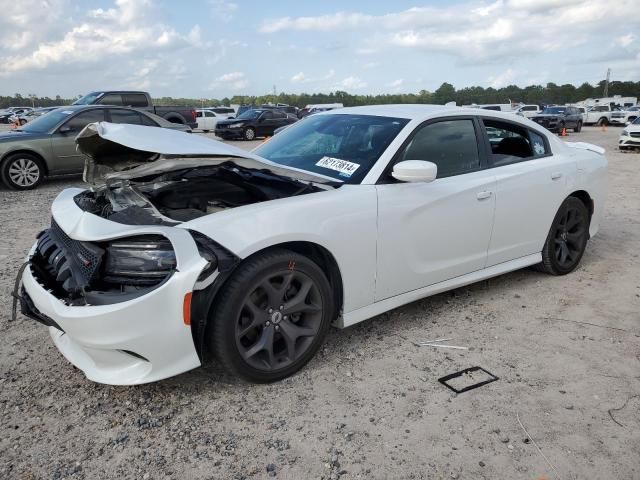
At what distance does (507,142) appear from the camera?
4449 mm

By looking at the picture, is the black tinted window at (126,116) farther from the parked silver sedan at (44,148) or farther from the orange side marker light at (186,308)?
the orange side marker light at (186,308)

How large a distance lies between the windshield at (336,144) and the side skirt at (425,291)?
0.83 m

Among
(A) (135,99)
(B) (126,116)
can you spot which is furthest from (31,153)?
(A) (135,99)

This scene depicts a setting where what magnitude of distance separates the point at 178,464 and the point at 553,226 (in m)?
3.66

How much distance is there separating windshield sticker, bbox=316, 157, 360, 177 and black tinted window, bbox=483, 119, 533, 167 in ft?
4.26

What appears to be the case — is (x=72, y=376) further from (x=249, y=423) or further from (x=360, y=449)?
(x=360, y=449)

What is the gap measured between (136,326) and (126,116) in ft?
29.3

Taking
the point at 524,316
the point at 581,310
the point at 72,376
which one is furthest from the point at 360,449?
the point at 581,310

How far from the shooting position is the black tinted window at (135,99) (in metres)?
16.2

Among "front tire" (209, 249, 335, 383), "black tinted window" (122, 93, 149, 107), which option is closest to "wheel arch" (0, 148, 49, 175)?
"black tinted window" (122, 93, 149, 107)

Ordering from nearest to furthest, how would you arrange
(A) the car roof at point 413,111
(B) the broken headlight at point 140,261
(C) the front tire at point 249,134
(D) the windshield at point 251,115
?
(B) the broken headlight at point 140,261, (A) the car roof at point 413,111, (C) the front tire at point 249,134, (D) the windshield at point 251,115

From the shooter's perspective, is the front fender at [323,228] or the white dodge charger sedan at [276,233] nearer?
the white dodge charger sedan at [276,233]

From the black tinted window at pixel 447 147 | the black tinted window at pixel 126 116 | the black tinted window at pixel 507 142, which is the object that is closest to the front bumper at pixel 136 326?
the black tinted window at pixel 447 147

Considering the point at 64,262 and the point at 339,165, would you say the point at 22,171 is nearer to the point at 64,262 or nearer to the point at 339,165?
the point at 64,262
